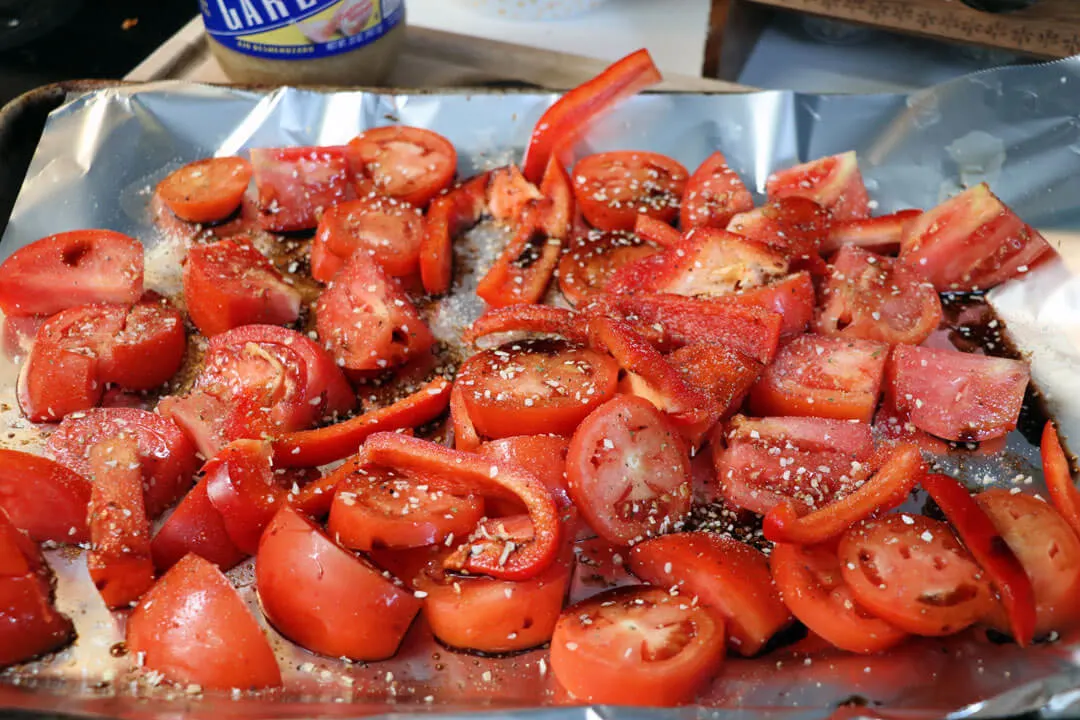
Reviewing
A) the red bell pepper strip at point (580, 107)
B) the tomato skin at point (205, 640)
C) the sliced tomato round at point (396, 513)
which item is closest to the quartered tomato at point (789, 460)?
the sliced tomato round at point (396, 513)

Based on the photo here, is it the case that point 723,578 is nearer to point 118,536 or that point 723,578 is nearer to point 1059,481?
point 1059,481

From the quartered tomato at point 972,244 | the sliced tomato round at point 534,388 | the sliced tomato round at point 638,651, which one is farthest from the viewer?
the quartered tomato at point 972,244

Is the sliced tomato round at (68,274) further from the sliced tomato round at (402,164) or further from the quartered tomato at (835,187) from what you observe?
the quartered tomato at (835,187)

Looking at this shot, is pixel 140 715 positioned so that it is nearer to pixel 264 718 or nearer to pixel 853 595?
pixel 264 718

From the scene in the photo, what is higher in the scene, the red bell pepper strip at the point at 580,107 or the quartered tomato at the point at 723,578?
the red bell pepper strip at the point at 580,107

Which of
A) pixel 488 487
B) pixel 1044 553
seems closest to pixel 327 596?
pixel 488 487

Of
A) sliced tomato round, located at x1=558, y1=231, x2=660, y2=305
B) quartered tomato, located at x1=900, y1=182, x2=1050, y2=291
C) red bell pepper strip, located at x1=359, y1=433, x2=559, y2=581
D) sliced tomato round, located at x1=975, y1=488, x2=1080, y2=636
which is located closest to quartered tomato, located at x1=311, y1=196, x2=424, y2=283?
sliced tomato round, located at x1=558, y1=231, x2=660, y2=305
